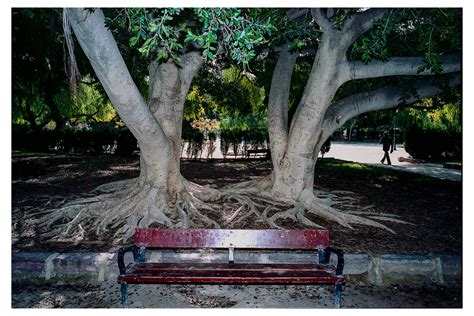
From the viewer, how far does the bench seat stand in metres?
3.85

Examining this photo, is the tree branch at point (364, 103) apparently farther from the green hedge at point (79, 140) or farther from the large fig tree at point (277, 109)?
the green hedge at point (79, 140)

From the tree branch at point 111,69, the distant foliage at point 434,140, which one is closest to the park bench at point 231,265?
the tree branch at point 111,69

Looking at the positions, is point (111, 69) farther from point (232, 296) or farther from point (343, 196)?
point (343, 196)

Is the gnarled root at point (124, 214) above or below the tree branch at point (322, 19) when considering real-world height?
below

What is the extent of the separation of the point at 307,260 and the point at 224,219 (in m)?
2.03

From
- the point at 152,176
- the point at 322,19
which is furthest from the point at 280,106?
the point at 152,176

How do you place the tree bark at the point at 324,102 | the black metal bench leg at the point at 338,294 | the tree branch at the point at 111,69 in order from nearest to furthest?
the black metal bench leg at the point at 338,294, the tree branch at the point at 111,69, the tree bark at the point at 324,102

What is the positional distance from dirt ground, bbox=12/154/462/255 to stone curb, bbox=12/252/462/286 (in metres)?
0.46

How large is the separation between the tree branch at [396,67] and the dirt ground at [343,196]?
245 centimetres

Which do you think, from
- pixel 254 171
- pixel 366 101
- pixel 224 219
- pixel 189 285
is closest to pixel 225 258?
pixel 189 285

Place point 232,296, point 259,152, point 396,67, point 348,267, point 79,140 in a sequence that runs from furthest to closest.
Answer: point 79,140 < point 259,152 < point 396,67 < point 348,267 < point 232,296

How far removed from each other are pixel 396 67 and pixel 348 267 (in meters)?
3.45

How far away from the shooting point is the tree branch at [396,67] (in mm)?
6090

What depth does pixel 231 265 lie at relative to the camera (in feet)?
14.0
